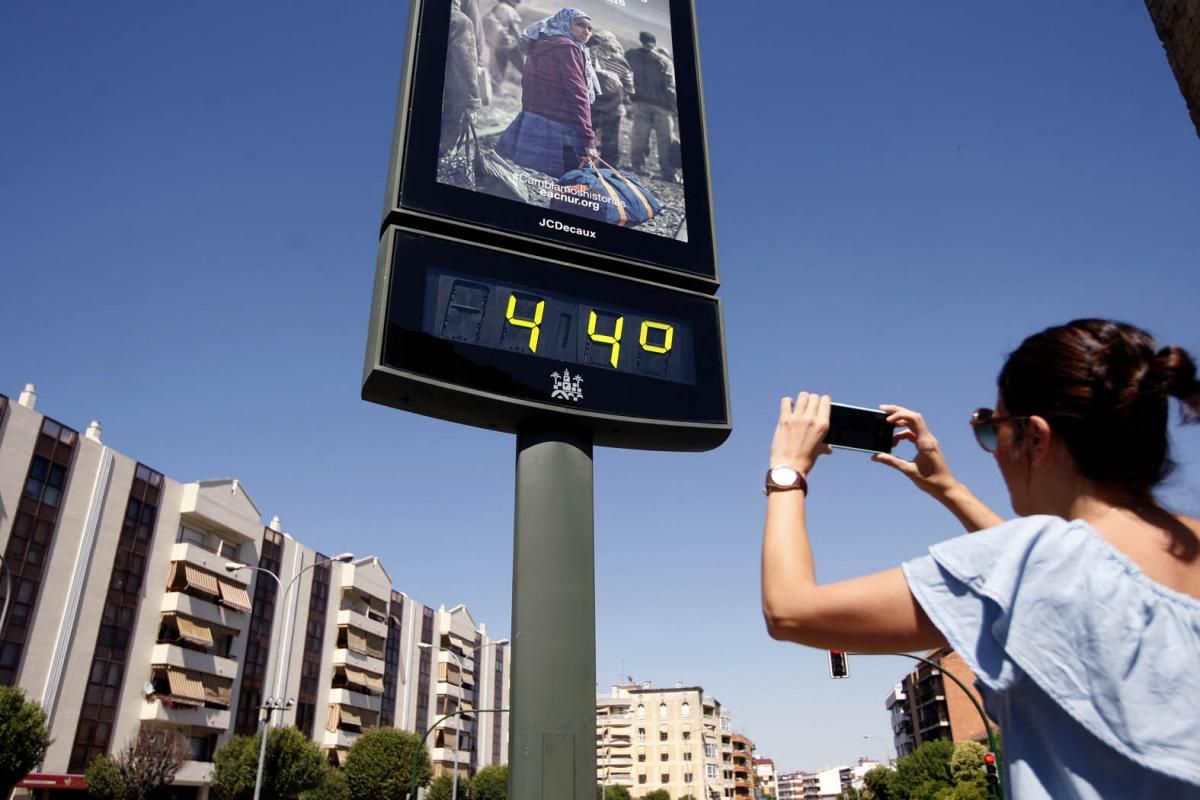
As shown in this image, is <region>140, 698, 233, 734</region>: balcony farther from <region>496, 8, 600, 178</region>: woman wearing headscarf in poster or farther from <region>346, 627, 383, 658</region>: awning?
<region>496, 8, 600, 178</region>: woman wearing headscarf in poster

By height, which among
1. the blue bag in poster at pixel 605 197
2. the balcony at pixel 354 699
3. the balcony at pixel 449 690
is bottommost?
the blue bag in poster at pixel 605 197

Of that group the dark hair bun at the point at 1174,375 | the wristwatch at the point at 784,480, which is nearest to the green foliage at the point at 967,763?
the wristwatch at the point at 784,480

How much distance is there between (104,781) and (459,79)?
37098 millimetres

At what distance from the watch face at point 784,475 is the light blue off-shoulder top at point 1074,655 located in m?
0.47

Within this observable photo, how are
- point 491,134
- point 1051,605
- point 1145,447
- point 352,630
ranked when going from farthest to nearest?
1. point 352,630
2. point 491,134
3. point 1145,447
4. point 1051,605

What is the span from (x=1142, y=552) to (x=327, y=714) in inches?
2229

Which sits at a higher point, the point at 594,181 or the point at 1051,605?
the point at 594,181

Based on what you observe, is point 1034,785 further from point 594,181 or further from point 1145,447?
point 594,181

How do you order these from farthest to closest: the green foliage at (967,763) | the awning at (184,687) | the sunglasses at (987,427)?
1. the green foliage at (967,763)
2. the awning at (184,687)
3. the sunglasses at (987,427)

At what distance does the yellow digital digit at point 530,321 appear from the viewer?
5301 mm

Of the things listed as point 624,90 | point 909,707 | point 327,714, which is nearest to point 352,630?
point 327,714

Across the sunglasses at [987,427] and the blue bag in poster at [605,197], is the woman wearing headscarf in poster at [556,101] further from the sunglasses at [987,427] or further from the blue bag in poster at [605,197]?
the sunglasses at [987,427]

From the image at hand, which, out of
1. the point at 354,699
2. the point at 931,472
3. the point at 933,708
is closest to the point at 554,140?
the point at 931,472

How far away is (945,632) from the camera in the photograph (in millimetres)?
1381
